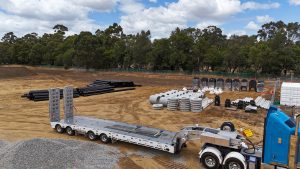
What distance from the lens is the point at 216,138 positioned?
11.0 metres

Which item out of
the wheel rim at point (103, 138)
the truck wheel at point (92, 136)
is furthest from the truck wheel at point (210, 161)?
the truck wheel at point (92, 136)

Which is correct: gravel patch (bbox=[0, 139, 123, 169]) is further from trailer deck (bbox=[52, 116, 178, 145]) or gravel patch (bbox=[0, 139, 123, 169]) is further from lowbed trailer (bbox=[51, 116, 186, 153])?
trailer deck (bbox=[52, 116, 178, 145])

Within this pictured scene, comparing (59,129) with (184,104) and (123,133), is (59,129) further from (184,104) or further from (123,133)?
(184,104)

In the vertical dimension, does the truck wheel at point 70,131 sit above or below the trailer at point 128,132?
below

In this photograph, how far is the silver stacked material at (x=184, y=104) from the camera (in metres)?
24.1

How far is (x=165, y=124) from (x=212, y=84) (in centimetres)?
1991

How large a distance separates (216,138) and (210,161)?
1.02m

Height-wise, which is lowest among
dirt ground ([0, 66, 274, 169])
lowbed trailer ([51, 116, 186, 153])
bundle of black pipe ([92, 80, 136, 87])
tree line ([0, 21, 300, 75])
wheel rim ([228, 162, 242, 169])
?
dirt ground ([0, 66, 274, 169])

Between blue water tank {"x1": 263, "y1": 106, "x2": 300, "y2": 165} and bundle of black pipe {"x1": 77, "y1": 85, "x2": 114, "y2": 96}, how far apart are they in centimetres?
2635

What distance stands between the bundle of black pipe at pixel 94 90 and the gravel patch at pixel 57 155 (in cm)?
1951

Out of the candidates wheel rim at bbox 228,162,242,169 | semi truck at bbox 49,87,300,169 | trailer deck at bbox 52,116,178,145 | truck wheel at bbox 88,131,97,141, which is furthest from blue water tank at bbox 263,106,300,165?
truck wheel at bbox 88,131,97,141

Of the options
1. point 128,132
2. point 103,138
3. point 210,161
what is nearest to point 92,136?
point 103,138

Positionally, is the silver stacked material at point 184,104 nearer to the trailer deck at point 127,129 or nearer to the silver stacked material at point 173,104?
the silver stacked material at point 173,104

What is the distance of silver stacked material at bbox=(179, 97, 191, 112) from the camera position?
24.1 m
